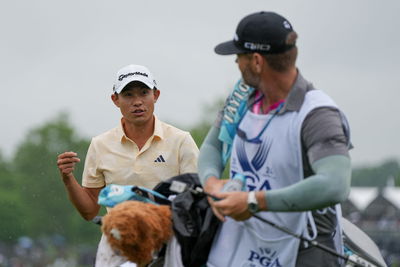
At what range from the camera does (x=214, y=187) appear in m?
5.54

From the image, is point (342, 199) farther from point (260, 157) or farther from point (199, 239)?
point (199, 239)

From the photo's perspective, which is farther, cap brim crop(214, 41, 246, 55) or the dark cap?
cap brim crop(214, 41, 246, 55)

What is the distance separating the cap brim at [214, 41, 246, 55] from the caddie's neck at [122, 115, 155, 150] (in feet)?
7.37

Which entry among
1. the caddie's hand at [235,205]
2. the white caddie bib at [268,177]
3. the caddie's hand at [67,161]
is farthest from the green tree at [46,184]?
the caddie's hand at [235,205]

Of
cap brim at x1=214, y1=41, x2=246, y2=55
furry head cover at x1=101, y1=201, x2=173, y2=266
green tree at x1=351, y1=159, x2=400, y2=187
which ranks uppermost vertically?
green tree at x1=351, y1=159, x2=400, y2=187

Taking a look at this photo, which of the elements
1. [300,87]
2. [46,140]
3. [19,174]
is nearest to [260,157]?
[300,87]

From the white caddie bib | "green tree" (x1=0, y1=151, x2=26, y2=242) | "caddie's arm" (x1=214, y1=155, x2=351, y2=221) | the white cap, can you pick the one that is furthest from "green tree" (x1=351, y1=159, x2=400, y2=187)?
"caddie's arm" (x1=214, y1=155, x2=351, y2=221)

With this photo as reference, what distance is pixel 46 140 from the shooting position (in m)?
94.1

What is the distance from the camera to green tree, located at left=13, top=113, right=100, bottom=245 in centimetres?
9069

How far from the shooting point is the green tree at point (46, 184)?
9069 cm

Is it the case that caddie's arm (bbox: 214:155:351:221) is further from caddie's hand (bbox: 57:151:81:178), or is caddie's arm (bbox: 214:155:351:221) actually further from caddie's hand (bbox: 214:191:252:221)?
caddie's hand (bbox: 57:151:81:178)

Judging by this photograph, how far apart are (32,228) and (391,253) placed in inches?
2459

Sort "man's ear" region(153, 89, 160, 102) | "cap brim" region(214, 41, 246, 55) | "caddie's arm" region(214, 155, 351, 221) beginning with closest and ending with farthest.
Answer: "caddie's arm" region(214, 155, 351, 221)
"cap brim" region(214, 41, 246, 55)
"man's ear" region(153, 89, 160, 102)

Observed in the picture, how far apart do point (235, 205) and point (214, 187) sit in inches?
14.1
